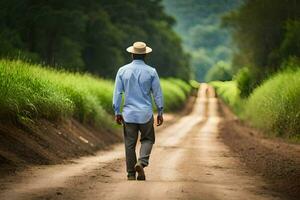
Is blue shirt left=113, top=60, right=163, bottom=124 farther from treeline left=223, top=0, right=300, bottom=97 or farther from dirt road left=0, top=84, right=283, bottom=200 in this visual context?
treeline left=223, top=0, right=300, bottom=97

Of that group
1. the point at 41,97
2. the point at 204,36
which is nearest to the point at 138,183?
the point at 41,97

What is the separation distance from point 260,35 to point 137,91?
1237 inches

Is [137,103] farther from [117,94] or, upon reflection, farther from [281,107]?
[281,107]

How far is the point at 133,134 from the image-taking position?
36.6 ft

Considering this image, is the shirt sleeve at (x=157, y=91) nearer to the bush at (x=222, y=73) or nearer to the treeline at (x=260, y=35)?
the treeline at (x=260, y=35)

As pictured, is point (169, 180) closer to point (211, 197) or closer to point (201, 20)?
point (211, 197)

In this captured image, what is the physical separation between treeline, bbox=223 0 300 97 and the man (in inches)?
1007

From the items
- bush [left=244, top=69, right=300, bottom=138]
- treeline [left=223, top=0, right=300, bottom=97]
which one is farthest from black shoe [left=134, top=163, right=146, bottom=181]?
treeline [left=223, top=0, right=300, bottom=97]

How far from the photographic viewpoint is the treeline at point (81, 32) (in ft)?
142

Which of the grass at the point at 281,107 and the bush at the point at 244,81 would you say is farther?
the bush at the point at 244,81

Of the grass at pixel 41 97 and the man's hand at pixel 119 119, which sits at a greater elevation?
the man's hand at pixel 119 119

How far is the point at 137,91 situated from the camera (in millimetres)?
11047

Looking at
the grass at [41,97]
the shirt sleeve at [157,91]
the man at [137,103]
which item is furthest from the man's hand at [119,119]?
the grass at [41,97]

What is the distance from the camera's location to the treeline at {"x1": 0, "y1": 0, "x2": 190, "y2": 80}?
1708 inches
